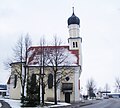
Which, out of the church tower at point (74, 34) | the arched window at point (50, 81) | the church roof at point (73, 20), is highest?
the church roof at point (73, 20)

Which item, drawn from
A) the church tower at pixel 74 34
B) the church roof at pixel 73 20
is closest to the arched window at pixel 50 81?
the church tower at pixel 74 34

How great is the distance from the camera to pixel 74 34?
2749 inches

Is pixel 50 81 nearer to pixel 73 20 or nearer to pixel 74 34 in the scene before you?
pixel 74 34

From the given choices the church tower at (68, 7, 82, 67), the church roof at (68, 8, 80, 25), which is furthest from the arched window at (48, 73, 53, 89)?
the church roof at (68, 8, 80, 25)

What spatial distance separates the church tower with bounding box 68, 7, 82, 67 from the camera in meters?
69.4

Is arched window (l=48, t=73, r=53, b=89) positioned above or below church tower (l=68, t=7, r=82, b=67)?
below

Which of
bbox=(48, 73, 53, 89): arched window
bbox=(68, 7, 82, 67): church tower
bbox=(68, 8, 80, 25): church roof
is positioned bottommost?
bbox=(48, 73, 53, 89): arched window

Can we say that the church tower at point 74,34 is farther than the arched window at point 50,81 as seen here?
Yes

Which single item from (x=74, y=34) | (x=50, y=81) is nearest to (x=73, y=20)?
(x=74, y=34)

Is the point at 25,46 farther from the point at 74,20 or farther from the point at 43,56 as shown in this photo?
the point at 74,20

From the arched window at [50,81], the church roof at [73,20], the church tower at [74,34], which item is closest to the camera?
the arched window at [50,81]

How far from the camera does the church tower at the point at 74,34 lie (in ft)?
228

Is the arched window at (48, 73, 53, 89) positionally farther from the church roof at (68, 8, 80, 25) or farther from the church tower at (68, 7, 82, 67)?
the church roof at (68, 8, 80, 25)

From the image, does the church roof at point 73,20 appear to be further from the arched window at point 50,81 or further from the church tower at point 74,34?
the arched window at point 50,81
